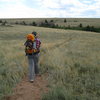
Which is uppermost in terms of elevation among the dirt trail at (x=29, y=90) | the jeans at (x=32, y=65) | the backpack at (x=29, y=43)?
the backpack at (x=29, y=43)

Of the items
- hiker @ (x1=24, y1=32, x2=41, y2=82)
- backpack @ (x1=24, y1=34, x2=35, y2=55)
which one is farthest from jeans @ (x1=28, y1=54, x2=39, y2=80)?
backpack @ (x1=24, y1=34, x2=35, y2=55)

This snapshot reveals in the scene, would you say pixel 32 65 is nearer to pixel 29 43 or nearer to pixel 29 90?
pixel 29 43

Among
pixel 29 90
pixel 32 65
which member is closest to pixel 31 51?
pixel 32 65

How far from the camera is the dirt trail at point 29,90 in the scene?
5.29 meters

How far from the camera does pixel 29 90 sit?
579 centimetres

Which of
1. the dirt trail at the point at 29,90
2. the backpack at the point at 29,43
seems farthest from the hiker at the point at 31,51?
the dirt trail at the point at 29,90

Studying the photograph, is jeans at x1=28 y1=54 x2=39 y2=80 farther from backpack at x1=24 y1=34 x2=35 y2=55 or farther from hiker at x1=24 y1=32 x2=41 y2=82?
backpack at x1=24 y1=34 x2=35 y2=55

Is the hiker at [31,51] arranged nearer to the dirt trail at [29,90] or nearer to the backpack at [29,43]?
the backpack at [29,43]

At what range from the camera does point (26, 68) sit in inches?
311

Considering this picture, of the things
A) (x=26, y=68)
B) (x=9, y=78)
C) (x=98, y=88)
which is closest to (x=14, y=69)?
(x=26, y=68)

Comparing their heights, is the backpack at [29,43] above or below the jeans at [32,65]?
above

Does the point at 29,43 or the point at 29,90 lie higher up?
the point at 29,43

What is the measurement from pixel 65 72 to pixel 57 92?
1986 millimetres

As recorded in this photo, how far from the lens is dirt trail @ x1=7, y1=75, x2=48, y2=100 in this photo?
5285 mm
